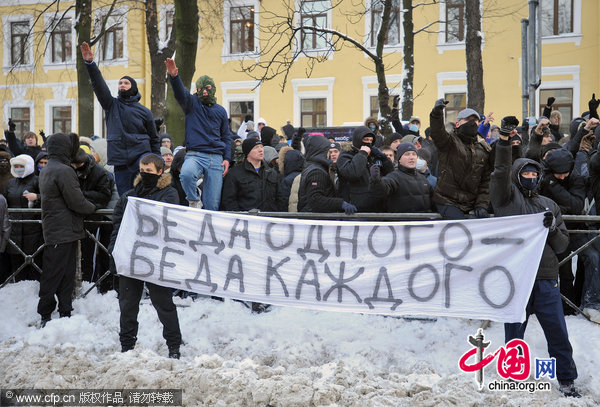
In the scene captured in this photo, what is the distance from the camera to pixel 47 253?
7.25m

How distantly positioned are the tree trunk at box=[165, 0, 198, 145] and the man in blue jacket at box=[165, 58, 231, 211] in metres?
4.43

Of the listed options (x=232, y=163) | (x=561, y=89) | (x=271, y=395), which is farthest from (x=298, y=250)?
(x=561, y=89)

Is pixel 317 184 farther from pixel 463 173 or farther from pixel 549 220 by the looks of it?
pixel 549 220

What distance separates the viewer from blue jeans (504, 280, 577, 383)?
5430 mm

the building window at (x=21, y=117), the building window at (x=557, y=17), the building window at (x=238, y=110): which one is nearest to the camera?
the building window at (x=557, y=17)

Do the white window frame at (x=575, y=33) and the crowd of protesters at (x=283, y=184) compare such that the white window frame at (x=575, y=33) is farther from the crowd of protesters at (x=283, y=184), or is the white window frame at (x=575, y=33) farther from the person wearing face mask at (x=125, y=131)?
the person wearing face mask at (x=125, y=131)

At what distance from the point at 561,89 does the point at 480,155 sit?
20.8 metres

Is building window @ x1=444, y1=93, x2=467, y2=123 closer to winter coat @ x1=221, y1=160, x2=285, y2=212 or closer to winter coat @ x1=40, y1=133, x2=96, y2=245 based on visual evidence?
winter coat @ x1=221, y1=160, x2=285, y2=212

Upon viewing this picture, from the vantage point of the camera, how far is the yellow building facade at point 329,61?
82.4ft

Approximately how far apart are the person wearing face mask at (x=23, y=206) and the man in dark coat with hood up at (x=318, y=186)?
3192 mm

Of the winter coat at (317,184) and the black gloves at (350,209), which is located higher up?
the winter coat at (317,184)

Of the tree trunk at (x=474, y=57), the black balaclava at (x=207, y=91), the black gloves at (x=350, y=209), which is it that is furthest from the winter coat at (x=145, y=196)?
the tree trunk at (x=474, y=57)

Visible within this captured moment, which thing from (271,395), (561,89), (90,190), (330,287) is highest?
(561,89)

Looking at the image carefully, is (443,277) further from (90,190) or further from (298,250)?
(90,190)
